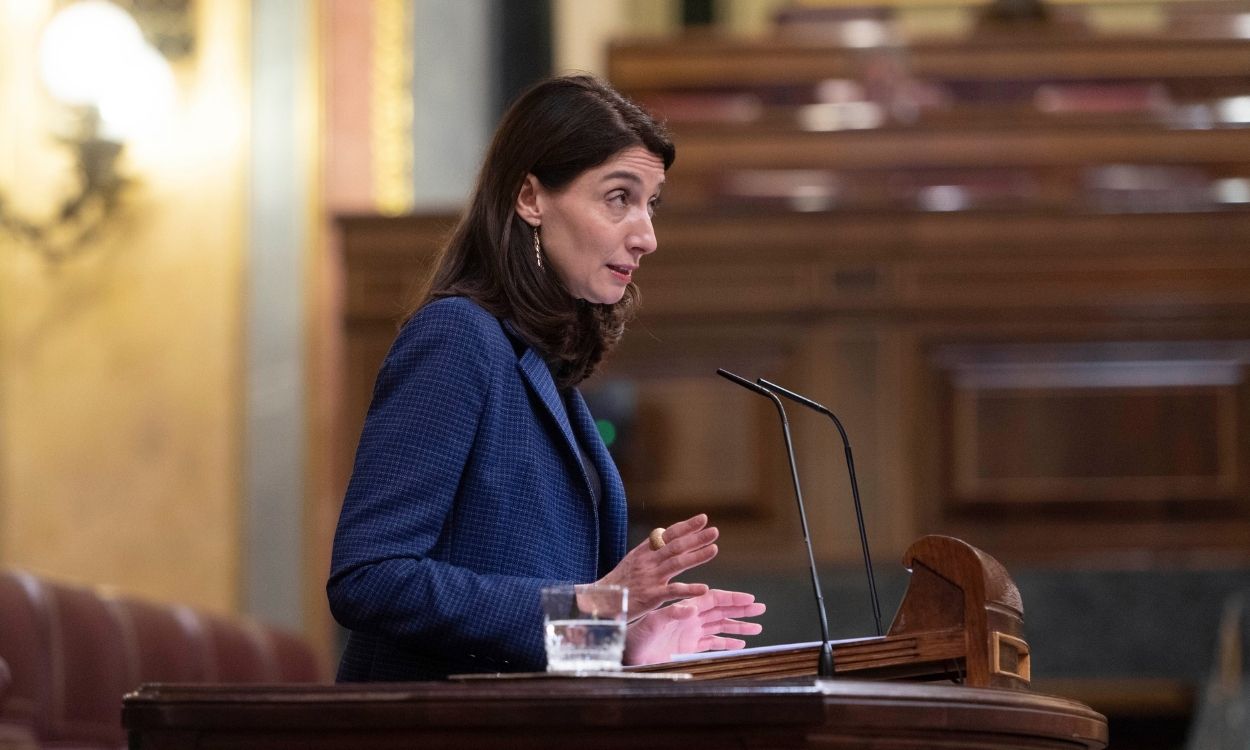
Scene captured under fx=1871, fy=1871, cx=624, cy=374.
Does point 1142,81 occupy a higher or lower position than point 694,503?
higher

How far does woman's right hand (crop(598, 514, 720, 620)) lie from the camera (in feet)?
4.97

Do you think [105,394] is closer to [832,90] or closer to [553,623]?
[832,90]

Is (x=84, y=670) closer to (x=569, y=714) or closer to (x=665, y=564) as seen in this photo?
(x=665, y=564)

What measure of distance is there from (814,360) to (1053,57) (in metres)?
2.75

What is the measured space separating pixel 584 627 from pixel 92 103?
12.8 feet

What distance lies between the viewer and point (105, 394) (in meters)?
5.07

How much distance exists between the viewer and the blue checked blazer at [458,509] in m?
1.64

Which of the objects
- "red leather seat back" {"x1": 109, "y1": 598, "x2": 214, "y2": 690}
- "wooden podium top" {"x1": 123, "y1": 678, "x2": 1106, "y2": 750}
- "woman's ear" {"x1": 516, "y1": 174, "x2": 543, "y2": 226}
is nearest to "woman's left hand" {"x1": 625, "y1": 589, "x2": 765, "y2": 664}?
"wooden podium top" {"x1": 123, "y1": 678, "x2": 1106, "y2": 750}

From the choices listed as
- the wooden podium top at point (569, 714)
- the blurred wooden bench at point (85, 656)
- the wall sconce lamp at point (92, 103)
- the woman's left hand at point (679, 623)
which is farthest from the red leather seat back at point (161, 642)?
the wooden podium top at point (569, 714)

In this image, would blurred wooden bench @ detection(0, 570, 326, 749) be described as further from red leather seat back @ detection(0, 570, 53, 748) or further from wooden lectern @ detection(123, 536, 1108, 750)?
wooden lectern @ detection(123, 536, 1108, 750)

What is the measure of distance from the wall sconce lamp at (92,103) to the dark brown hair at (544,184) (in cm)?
331

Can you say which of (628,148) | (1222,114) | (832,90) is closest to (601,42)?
(832,90)

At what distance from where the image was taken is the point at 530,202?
1.93 metres

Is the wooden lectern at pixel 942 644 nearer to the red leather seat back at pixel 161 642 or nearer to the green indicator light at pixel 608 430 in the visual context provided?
the red leather seat back at pixel 161 642
